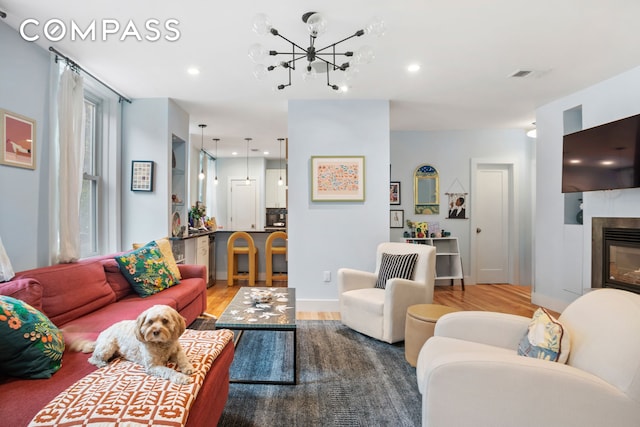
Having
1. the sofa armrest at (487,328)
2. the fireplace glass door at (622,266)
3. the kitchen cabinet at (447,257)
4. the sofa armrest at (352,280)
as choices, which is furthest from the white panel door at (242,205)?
the sofa armrest at (487,328)

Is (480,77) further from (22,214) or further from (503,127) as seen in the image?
(22,214)

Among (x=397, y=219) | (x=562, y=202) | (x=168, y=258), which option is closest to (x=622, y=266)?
(x=562, y=202)

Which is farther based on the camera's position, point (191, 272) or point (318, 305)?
point (318, 305)

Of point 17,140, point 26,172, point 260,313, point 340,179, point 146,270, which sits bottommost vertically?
point 260,313

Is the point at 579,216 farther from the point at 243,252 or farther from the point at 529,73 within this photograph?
the point at 243,252

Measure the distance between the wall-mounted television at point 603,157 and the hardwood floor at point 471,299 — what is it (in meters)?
1.60

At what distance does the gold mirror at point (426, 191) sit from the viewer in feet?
18.3

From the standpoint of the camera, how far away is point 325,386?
2.26 metres

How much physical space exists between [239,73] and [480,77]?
2.43 meters

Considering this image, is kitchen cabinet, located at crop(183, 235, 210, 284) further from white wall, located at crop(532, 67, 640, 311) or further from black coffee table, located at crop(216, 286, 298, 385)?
white wall, located at crop(532, 67, 640, 311)

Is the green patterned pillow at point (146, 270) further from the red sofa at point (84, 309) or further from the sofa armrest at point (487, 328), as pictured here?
the sofa armrest at point (487, 328)

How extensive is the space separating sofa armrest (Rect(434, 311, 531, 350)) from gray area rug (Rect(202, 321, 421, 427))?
531 mm

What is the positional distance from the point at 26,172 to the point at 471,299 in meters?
5.07

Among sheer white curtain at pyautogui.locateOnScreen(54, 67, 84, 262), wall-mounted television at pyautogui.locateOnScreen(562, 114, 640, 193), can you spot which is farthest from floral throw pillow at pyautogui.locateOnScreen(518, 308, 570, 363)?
sheer white curtain at pyautogui.locateOnScreen(54, 67, 84, 262)
